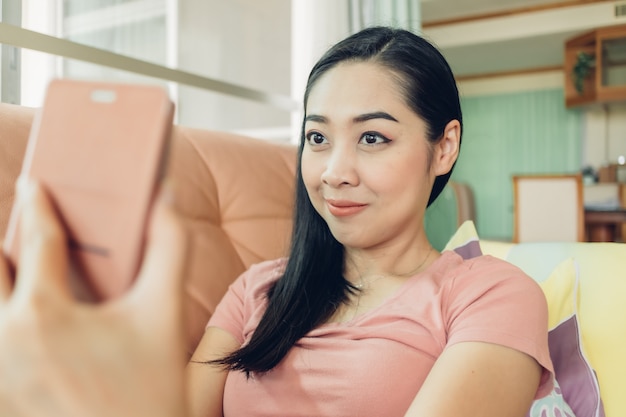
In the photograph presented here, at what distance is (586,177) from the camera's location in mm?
5625

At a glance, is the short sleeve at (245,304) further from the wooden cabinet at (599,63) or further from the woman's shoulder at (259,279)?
the wooden cabinet at (599,63)

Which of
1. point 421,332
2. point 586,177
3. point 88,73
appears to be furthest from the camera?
point 586,177

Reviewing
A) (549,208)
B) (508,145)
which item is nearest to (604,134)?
(508,145)

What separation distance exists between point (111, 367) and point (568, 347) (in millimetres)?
936

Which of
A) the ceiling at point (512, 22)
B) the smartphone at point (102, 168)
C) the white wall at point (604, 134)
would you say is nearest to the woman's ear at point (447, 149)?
the smartphone at point (102, 168)

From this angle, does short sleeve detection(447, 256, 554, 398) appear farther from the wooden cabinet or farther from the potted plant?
the potted plant

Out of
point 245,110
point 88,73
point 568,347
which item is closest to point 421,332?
point 568,347

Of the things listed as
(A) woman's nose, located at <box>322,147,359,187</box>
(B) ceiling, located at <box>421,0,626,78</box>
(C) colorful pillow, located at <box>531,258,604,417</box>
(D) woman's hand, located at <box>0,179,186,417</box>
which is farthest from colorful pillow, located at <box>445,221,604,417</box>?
(B) ceiling, located at <box>421,0,626,78</box>

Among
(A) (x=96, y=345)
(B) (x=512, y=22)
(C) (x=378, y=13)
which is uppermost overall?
(B) (x=512, y=22)

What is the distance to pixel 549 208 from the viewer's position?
377 centimetres

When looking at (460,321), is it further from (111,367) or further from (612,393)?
(111,367)

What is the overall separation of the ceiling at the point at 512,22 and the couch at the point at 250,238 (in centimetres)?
361

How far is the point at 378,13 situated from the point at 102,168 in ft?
8.47

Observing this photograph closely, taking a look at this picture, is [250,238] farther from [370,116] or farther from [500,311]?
[500,311]
